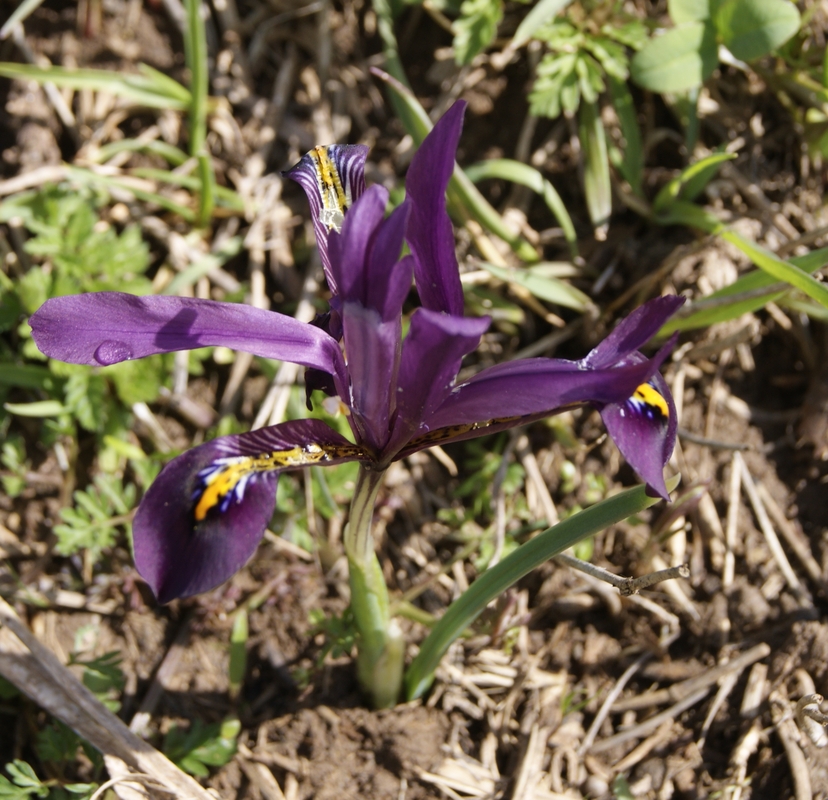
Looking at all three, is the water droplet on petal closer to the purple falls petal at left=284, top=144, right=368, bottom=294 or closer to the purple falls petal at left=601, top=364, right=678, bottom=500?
the purple falls petal at left=284, top=144, right=368, bottom=294

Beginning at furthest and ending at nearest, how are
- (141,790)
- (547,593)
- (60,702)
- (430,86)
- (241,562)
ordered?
(430,86)
(547,593)
(60,702)
(141,790)
(241,562)

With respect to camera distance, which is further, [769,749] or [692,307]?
[692,307]

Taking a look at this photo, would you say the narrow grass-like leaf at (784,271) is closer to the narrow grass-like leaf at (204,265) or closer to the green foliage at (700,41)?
the green foliage at (700,41)

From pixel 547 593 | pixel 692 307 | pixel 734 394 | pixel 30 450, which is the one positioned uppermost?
pixel 692 307

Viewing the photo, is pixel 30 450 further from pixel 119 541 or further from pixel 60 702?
pixel 60 702

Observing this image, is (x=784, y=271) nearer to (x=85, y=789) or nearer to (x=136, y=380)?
(x=136, y=380)

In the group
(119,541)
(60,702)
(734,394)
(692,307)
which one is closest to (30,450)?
(119,541)

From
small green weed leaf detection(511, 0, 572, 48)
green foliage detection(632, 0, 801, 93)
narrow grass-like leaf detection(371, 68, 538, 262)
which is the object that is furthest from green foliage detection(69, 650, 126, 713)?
green foliage detection(632, 0, 801, 93)

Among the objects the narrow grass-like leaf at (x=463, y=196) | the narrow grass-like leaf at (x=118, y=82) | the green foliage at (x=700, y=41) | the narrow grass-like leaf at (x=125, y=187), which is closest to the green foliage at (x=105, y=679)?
the narrow grass-like leaf at (x=125, y=187)
